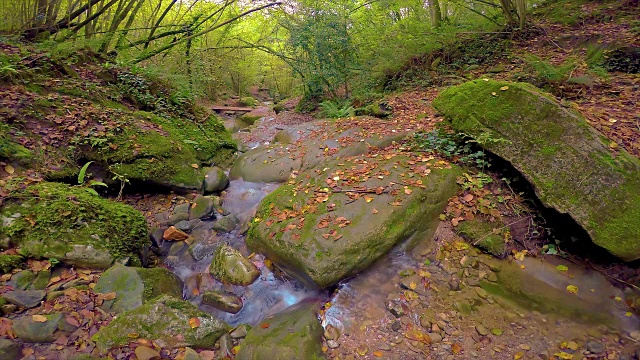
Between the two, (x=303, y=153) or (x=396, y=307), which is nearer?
(x=396, y=307)

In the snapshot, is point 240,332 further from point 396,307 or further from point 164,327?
point 396,307

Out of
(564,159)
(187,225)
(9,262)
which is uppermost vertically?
(9,262)

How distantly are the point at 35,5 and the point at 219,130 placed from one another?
4499 mm

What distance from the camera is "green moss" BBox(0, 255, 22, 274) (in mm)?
3256

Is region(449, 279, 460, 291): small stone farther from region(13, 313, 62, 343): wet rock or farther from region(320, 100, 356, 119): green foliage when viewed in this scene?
region(320, 100, 356, 119): green foliage

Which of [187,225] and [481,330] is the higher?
[187,225]

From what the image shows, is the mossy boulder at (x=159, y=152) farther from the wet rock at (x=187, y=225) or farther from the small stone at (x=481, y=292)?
the small stone at (x=481, y=292)

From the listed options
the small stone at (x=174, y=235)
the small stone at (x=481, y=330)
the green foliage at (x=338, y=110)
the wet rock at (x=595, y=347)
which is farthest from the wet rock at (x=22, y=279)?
the green foliage at (x=338, y=110)

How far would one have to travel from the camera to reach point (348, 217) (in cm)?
404

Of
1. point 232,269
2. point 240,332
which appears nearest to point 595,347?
point 240,332

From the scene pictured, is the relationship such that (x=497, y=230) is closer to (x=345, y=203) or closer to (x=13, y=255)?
(x=345, y=203)

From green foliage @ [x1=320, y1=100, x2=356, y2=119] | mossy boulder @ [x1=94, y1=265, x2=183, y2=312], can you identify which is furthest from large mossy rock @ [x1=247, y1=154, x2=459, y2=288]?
green foliage @ [x1=320, y1=100, x2=356, y2=119]

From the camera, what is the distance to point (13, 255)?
3.37 metres

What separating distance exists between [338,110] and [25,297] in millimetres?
8231
